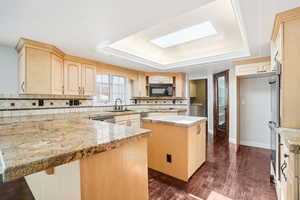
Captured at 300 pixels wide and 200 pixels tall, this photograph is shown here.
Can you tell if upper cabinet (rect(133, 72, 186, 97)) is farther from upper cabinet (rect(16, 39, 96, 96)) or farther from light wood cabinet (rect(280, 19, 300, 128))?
light wood cabinet (rect(280, 19, 300, 128))

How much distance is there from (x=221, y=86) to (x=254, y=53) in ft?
5.62

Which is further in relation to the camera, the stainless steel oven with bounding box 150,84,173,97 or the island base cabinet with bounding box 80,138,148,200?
the stainless steel oven with bounding box 150,84,173,97

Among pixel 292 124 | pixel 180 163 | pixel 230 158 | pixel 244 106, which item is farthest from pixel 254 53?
pixel 180 163

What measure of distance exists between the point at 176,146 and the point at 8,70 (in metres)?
3.12

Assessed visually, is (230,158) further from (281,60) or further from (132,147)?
(132,147)

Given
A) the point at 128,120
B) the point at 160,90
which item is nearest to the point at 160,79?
the point at 160,90

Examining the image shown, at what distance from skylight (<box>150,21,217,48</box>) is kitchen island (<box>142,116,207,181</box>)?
167 cm

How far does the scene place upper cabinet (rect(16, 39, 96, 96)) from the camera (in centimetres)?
221

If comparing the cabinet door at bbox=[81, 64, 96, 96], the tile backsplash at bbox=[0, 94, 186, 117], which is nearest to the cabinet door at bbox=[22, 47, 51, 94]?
the tile backsplash at bbox=[0, 94, 186, 117]

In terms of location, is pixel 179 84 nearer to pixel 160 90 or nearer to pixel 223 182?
pixel 160 90

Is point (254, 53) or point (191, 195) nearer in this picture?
point (191, 195)

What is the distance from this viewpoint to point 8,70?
2.37 m

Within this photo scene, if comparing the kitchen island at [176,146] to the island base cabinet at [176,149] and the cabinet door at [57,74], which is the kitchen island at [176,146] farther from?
the cabinet door at [57,74]

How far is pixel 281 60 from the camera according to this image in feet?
4.97
